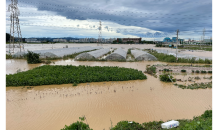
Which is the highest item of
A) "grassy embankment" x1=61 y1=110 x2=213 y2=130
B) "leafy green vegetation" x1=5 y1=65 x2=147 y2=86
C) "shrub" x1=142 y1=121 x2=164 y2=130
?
"leafy green vegetation" x1=5 y1=65 x2=147 y2=86

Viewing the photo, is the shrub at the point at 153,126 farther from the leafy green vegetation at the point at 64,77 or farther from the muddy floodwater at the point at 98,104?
the leafy green vegetation at the point at 64,77

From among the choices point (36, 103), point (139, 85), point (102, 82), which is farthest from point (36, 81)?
point (139, 85)

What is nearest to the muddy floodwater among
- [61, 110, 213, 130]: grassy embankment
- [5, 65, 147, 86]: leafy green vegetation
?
[5, 65, 147, 86]: leafy green vegetation

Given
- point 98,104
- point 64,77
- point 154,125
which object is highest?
point 64,77

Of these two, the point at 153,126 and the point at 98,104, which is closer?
the point at 153,126

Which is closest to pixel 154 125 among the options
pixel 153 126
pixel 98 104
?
pixel 153 126

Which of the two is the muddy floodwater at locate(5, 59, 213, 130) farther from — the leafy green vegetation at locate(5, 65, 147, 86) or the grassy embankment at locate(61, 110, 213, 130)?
the grassy embankment at locate(61, 110, 213, 130)

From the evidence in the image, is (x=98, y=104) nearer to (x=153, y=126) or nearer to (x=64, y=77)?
(x=153, y=126)

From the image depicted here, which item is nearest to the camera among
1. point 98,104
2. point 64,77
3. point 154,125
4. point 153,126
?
point 153,126

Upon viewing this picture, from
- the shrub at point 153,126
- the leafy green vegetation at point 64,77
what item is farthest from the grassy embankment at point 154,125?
the leafy green vegetation at point 64,77
